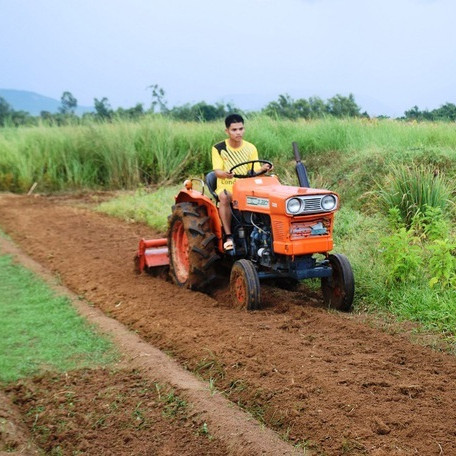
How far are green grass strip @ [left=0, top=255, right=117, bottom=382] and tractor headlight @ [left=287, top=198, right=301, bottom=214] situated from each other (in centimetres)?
187

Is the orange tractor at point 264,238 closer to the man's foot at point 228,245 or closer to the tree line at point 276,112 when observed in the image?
the man's foot at point 228,245

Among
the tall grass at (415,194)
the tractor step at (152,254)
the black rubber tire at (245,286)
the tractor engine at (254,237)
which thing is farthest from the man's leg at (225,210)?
the tall grass at (415,194)

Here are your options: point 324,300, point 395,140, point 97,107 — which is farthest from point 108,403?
point 97,107

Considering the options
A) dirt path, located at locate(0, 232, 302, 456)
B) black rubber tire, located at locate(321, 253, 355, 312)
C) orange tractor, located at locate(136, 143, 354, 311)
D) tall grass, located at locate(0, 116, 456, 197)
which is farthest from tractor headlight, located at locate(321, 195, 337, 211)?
tall grass, located at locate(0, 116, 456, 197)

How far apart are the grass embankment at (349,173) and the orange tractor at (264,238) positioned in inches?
24.9

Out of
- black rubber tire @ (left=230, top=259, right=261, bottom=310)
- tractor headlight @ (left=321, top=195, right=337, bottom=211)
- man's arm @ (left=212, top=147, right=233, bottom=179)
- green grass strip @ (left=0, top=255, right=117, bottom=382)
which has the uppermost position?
man's arm @ (left=212, top=147, right=233, bottom=179)

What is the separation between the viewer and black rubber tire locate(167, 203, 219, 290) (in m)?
6.98

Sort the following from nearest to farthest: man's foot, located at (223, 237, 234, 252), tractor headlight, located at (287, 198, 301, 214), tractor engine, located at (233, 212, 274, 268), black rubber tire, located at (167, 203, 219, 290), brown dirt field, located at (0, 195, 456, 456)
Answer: brown dirt field, located at (0, 195, 456, 456) → tractor headlight, located at (287, 198, 301, 214) → tractor engine, located at (233, 212, 274, 268) → man's foot, located at (223, 237, 234, 252) → black rubber tire, located at (167, 203, 219, 290)

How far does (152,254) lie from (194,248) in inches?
50.8

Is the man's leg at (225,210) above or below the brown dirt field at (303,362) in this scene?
above

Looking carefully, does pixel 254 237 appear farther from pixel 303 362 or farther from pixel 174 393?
pixel 174 393

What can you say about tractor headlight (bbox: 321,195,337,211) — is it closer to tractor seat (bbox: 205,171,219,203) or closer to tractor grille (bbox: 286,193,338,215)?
tractor grille (bbox: 286,193,338,215)

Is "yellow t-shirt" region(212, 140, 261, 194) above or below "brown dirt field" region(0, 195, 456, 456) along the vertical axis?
above

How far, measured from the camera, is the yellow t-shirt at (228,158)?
700 centimetres
